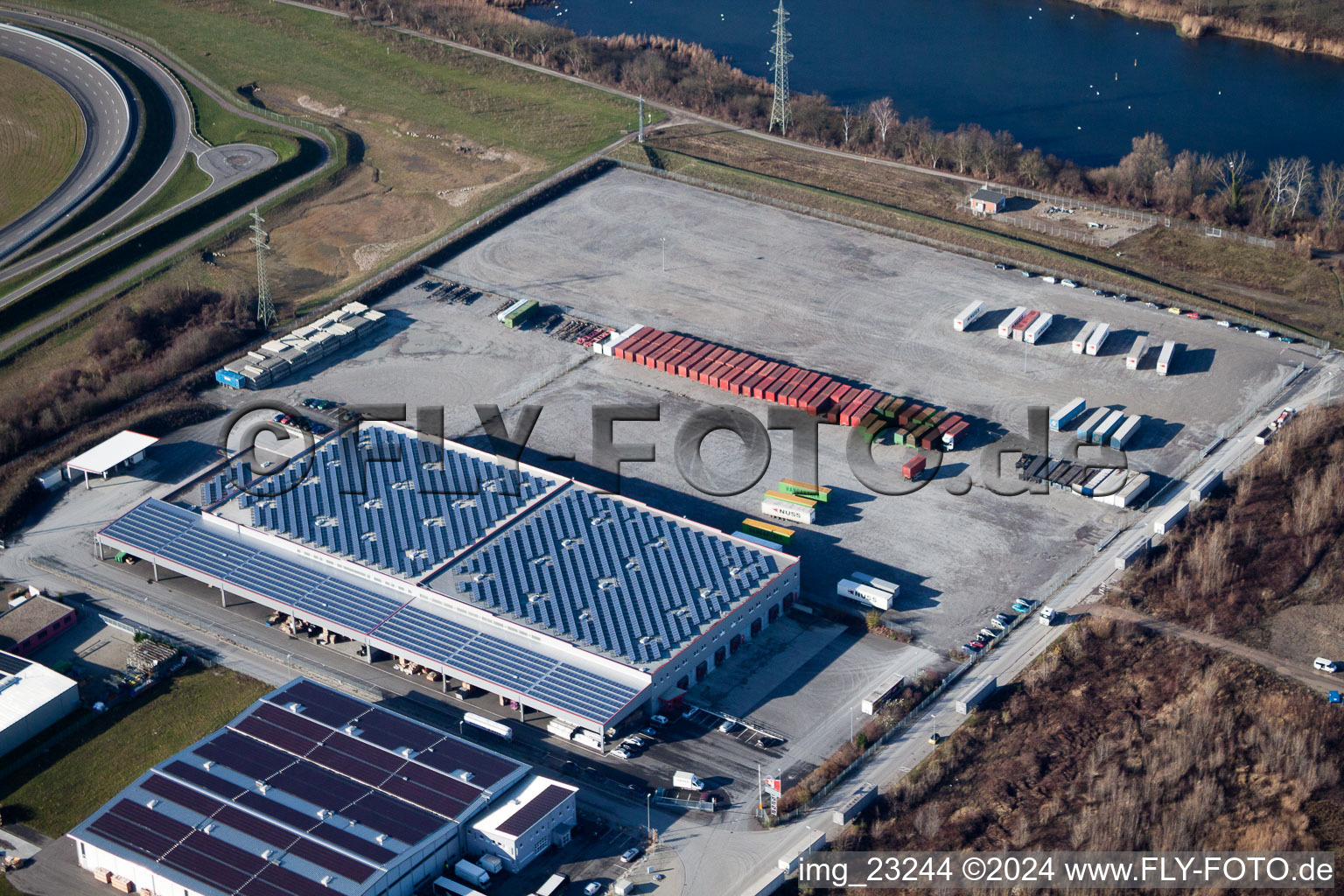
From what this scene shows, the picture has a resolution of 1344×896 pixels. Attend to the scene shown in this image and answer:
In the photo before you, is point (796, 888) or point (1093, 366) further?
point (1093, 366)

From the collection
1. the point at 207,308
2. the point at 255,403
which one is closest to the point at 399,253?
the point at 207,308

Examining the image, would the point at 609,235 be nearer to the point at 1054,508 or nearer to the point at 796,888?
the point at 1054,508

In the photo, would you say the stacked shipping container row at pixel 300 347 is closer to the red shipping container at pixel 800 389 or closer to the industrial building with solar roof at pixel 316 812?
the red shipping container at pixel 800 389

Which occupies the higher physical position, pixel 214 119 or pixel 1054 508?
pixel 214 119

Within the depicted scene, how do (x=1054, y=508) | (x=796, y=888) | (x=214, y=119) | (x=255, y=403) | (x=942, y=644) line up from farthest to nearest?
1. (x=214, y=119)
2. (x=255, y=403)
3. (x=1054, y=508)
4. (x=942, y=644)
5. (x=796, y=888)

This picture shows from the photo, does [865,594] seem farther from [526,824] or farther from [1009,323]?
[1009,323]

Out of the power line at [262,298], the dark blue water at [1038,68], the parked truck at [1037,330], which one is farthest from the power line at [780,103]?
the power line at [262,298]

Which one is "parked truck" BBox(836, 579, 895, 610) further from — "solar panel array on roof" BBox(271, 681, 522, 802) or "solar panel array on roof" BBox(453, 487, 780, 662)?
"solar panel array on roof" BBox(271, 681, 522, 802)
